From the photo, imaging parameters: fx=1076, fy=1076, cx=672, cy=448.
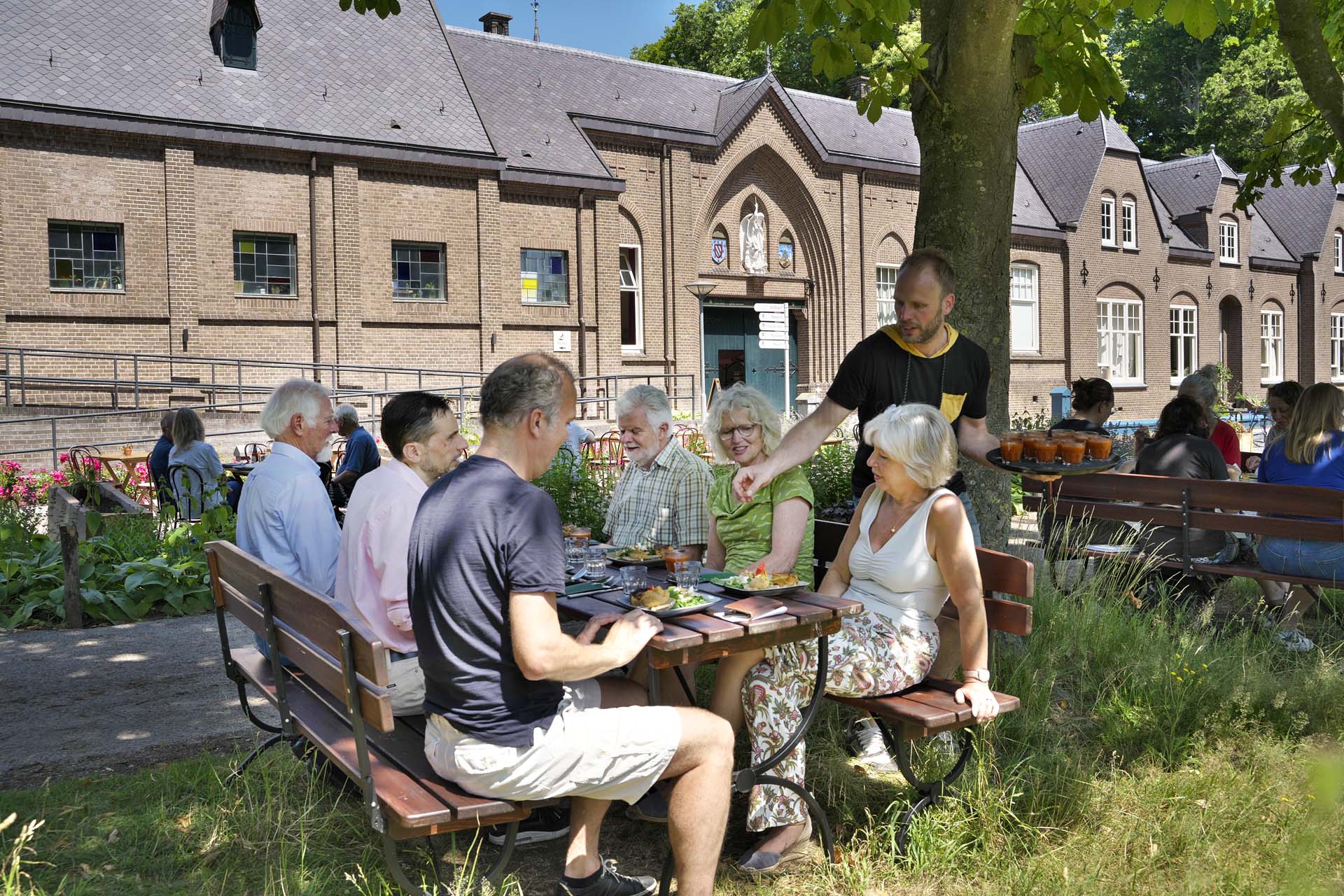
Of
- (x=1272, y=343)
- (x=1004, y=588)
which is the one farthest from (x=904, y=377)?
(x=1272, y=343)

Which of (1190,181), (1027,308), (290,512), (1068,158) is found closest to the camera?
(290,512)

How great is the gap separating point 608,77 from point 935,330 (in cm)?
2483

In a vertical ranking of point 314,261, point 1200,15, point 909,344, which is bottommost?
point 909,344

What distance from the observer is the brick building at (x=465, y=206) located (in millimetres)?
19562

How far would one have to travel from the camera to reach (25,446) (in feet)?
55.3

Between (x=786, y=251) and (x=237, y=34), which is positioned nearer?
(x=237, y=34)

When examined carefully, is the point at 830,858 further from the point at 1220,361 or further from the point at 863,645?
the point at 1220,361

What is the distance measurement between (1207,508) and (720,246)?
23026 mm

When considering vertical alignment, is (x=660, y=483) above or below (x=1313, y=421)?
below

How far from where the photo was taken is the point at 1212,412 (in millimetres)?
8523

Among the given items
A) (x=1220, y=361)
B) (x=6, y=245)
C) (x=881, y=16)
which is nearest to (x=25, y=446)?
(x=6, y=245)

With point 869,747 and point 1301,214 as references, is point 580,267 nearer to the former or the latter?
point 869,747

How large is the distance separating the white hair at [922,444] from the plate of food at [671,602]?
89 centimetres

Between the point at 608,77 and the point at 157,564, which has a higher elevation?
the point at 608,77
